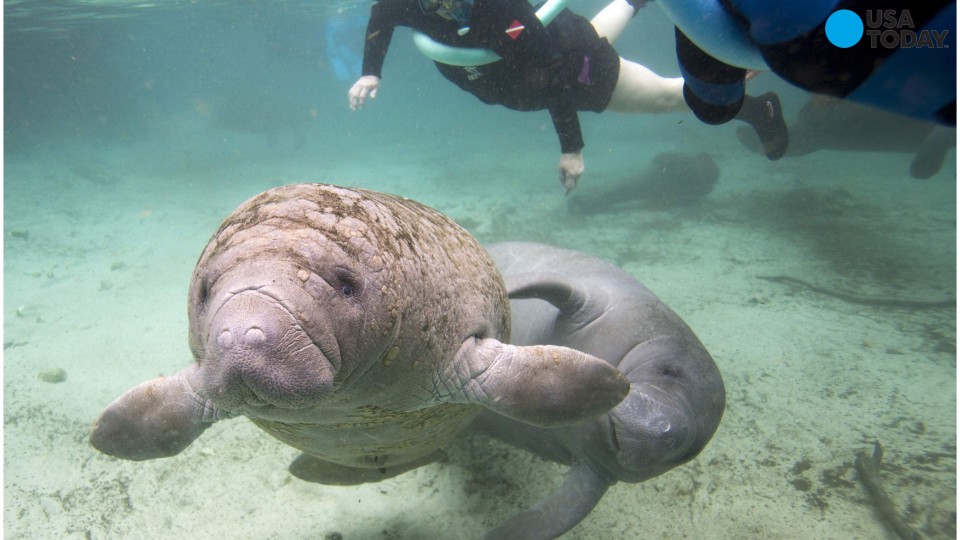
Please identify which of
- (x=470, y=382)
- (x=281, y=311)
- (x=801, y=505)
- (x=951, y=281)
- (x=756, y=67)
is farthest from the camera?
(x=951, y=281)

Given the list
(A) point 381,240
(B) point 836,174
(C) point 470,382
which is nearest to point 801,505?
(C) point 470,382

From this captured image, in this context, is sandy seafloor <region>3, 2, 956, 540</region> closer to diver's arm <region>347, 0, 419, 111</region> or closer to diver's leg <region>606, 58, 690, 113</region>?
diver's leg <region>606, 58, 690, 113</region>

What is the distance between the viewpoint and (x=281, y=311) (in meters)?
1.31

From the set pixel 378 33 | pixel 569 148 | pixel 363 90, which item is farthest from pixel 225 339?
pixel 378 33

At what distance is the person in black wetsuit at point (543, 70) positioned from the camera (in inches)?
216

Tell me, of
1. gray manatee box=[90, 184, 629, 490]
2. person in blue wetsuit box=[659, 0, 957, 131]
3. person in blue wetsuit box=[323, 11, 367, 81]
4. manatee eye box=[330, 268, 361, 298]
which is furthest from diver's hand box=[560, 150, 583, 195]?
person in blue wetsuit box=[323, 11, 367, 81]

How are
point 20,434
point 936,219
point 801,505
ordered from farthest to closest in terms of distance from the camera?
1. point 936,219
2. point 20,434
3. point 801,505

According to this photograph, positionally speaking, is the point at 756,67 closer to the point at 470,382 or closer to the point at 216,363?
the point at 470,382

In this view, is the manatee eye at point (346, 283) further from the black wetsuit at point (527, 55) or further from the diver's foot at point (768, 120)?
the diver's foot at point (768, 120)

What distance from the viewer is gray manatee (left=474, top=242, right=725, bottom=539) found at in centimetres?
263

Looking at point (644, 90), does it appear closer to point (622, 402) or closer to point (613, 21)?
point (613, 21)

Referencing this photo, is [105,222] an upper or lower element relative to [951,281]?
lower

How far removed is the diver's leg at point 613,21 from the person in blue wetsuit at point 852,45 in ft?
18.8

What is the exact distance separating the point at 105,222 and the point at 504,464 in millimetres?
12496
